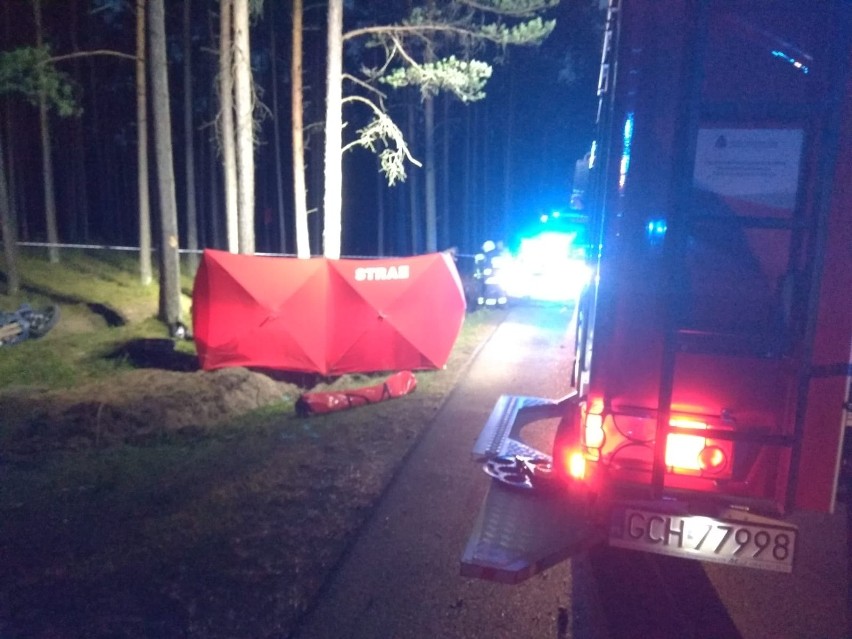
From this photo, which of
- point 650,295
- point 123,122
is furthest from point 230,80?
point 123,122

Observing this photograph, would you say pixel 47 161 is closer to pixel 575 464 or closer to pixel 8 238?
pixel 8 238

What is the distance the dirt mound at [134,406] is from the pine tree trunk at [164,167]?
4530 mm

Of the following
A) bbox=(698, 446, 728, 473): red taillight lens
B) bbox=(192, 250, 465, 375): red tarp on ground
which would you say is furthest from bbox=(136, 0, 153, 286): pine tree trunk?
bbox=(698, 446, 728, 473): red taillight lens

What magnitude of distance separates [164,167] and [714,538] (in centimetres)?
1334

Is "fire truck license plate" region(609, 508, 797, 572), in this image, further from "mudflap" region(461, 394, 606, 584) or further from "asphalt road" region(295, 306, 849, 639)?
"asphalt road" region(295, 306, 849, 639)

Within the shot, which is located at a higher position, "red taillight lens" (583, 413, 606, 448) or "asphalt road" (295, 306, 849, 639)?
"red taillight lens" (583, 413, 606, 448)

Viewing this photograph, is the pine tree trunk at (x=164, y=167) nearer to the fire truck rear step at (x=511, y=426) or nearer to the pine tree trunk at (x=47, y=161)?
the pine tree trunk at (x=47, y=161)

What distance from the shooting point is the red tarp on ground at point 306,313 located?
995cm

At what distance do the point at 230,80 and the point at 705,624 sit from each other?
49.5 ft

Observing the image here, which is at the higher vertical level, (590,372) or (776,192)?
(776,192)

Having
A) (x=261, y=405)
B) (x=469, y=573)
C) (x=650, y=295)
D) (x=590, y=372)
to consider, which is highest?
(x=650, y=295)

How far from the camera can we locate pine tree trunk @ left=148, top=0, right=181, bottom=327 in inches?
539

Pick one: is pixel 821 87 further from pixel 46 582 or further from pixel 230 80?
pixel 230 80

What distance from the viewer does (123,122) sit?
37.1 meters
